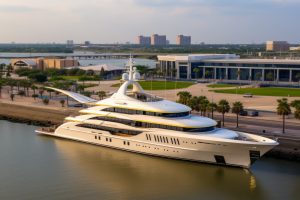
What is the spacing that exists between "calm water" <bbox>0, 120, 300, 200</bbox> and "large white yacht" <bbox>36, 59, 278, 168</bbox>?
2.26 feet

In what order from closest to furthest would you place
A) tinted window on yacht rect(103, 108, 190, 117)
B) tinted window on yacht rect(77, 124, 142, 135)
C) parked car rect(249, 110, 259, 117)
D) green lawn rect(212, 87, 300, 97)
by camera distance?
1. tinted window on yacht rect(103, 108, 190, 117)
2. tinted window on yacht rect(77, 124, 142, 135)
3. parked car rect(249, 110, 259, 117)
4. green lawn rect(212, 87, 300, 97)

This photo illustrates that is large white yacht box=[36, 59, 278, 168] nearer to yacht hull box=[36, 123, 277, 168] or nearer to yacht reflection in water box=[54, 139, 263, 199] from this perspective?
yacht hull box=[36, 123, 277, 168]

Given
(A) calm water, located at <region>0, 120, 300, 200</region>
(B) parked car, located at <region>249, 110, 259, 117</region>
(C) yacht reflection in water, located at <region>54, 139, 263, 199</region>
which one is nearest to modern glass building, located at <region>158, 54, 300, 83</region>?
(B) parked car, located at <region>249, 110, 259, 117</region>

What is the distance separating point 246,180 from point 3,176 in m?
14.0

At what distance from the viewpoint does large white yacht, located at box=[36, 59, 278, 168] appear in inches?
1096

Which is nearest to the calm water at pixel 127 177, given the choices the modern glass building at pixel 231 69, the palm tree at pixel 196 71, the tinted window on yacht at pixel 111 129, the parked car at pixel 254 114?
the tinted window on yacht at pixel 111 129

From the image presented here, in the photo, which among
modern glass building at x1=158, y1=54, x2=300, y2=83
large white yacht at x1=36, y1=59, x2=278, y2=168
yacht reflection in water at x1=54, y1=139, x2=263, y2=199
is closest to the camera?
yacht reflection in water at x1=54, y1=139, x2=263, y2=199

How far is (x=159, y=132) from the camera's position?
2991 cm

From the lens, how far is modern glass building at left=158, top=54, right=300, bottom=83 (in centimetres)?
7888

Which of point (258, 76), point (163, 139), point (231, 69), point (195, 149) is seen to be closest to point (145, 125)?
point (163, 139)

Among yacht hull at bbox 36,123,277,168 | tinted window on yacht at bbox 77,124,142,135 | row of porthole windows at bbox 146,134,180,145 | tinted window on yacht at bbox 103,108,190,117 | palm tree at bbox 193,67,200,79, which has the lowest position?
yacht hull at bbox 36,123,277,168

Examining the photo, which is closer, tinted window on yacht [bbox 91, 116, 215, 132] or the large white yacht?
the large white yacht

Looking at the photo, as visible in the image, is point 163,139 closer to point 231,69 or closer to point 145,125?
point 145,125

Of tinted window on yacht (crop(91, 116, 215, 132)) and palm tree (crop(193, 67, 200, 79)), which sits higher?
palm tree (crop(193, 67, 200, 79))
